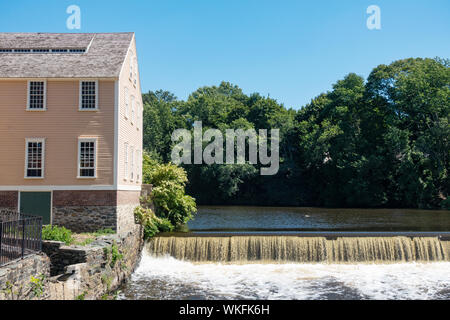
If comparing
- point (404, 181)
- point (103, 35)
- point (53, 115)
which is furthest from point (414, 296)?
point (404, 181)

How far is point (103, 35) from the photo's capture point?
23375 mm

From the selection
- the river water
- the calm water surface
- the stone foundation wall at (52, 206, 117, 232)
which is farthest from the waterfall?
the calm water surface

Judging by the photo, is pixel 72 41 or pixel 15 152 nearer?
pixel 15 152

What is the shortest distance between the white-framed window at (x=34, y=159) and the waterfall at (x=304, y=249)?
698 cm

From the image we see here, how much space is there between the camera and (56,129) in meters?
19.8

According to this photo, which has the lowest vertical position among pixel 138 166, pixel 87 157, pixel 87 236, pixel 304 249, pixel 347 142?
pixel 304 249

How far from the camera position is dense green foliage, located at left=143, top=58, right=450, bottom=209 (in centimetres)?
4366

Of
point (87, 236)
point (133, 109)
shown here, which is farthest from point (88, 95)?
point (87, 236)

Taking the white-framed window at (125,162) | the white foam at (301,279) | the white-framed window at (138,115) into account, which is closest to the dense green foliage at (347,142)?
the white-framed window at (138,115)

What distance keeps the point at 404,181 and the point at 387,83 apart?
11.8 m

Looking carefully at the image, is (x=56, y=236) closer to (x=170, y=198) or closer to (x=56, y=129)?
(x=56, y=129)

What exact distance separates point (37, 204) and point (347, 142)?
3833 centimetres

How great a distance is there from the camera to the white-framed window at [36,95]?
19.9m
